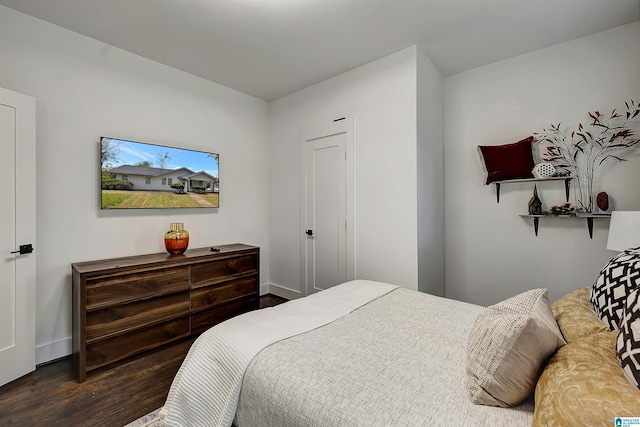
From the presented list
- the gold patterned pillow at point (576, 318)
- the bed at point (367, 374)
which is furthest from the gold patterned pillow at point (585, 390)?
the gold patterned pillow at point (576, 318)

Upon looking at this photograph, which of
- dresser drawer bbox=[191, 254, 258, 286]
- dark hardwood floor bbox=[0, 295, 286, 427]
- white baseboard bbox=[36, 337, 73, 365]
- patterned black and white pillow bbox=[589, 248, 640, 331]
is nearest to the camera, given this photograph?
patterned black and white pillow bbox=[589, 248, 640, 331]

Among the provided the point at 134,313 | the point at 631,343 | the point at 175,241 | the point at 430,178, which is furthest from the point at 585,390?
the point at 175,241

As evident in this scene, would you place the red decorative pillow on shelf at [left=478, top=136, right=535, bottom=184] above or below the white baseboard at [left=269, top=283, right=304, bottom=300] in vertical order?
above

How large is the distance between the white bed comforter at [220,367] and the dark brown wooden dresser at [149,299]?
125 centimetres

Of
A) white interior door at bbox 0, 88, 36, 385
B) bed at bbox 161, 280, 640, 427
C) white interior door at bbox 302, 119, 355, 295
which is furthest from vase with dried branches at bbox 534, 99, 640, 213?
white interior door at bbox 0, 88, 36, 385

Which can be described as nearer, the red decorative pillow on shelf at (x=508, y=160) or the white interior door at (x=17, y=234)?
the white interior door at (x=17, y=234)

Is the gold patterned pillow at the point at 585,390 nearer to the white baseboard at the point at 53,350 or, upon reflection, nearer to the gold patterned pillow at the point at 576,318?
the gold patterned pillow at the point at 576,318

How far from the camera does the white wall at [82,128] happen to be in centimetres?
229

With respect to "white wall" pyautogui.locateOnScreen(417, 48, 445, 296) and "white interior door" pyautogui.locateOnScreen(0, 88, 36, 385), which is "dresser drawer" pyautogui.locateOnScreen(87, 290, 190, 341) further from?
"white wall" pyautogui.locateOnScreen(417, 48, 445, 296)

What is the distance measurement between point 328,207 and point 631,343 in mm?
2811

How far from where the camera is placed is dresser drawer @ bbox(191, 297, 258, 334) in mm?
2738

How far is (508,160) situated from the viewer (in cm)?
276

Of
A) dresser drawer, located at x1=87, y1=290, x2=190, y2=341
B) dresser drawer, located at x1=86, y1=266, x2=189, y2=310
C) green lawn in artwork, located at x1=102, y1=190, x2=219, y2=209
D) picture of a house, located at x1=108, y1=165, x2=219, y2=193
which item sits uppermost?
picture of a house, located at x1=108, y1=165, x2=219, y2=193

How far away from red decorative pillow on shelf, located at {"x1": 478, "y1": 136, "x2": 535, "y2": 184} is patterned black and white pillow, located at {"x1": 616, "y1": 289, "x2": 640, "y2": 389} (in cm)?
222
